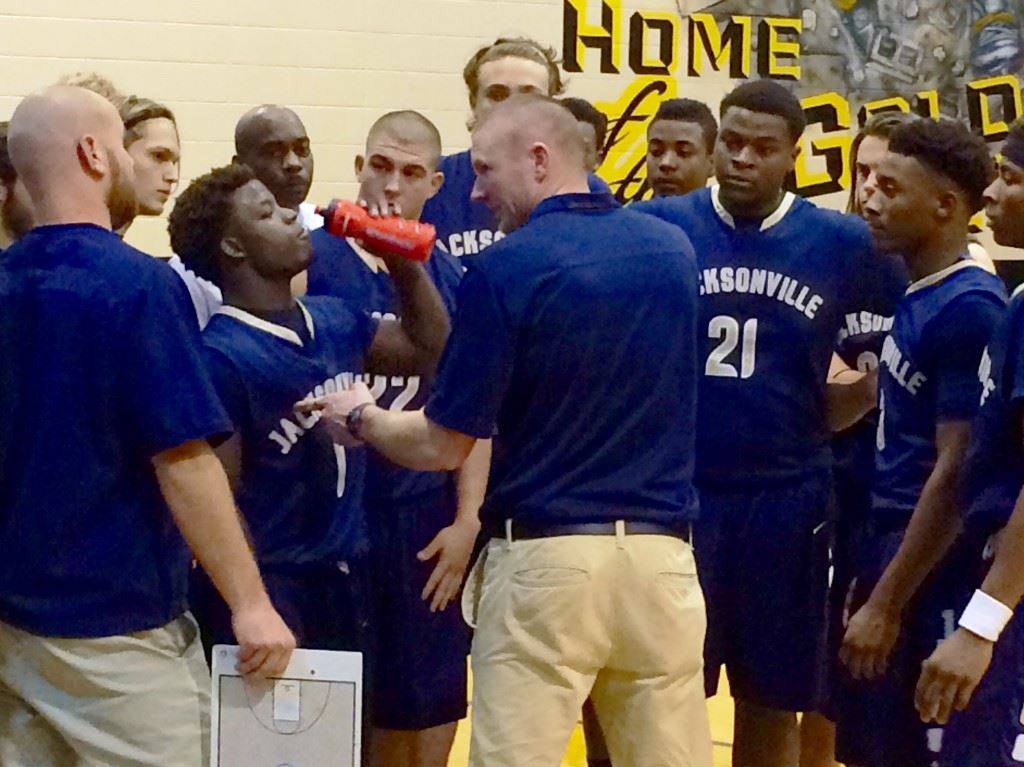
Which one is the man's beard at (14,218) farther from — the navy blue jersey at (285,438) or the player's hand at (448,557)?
→ the player's hand at (448,557)

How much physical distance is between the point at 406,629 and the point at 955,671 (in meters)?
1.52

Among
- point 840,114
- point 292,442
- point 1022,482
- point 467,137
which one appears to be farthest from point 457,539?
point 840,114

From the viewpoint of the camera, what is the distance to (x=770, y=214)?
404 centimetres

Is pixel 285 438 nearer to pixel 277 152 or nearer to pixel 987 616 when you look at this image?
pixel 277 152

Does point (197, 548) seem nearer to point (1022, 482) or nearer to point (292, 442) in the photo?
point (292, 442)

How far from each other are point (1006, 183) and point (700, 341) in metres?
1.14

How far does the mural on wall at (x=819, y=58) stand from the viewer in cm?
752

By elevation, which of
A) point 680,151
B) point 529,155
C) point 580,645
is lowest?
point 580,645

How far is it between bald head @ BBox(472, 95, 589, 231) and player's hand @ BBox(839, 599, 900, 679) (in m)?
1.18

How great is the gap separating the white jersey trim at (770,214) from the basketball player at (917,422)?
386 millimetres

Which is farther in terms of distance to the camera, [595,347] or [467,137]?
[467,137]

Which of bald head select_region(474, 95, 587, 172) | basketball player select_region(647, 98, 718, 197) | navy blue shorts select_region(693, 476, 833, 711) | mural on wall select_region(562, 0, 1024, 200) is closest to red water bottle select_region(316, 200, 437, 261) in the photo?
bald head select_region(474, 95, 587, 172)

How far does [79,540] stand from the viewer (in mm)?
2586

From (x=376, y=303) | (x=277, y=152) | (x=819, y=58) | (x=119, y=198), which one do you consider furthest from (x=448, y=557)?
(x=819, y=58)
